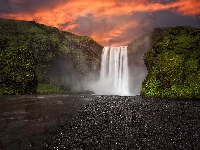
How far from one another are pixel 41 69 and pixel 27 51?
61.8 ft

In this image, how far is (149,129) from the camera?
6027 millimetres

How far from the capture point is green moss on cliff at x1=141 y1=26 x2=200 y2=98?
18.0 metres

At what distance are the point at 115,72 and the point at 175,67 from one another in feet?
70.1

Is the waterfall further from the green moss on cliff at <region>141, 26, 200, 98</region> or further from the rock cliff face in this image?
the green moss on cliff at <region>141, 26, 200, 98</region>

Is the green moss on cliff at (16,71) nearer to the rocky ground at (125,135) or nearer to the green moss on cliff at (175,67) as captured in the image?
A: the green moss on cliff at (175,67)

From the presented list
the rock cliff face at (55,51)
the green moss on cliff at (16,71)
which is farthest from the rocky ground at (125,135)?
the rock cliff face at (55,51)

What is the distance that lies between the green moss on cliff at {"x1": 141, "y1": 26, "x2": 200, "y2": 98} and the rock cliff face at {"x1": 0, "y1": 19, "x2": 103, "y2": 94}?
78.4 ft

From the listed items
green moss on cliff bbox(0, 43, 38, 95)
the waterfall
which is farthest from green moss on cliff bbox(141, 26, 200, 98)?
the waterfall

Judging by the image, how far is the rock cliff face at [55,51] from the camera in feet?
139

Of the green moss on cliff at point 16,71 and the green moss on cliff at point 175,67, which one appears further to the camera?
the green moss on cliff at point 16,71

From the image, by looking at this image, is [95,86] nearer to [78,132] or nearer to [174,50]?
[174,50]

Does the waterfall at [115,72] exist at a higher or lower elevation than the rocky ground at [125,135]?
higher

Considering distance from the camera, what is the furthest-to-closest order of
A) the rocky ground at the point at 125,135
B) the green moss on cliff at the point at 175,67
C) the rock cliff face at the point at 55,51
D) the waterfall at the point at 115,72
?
the rock cliff face at the point at 55,51
the waterfall at the point at 115,72
the green moss on cliff at the point at 175,67
the rocky ground at the point at 125,135

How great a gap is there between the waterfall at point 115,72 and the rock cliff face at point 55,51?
108 inches
